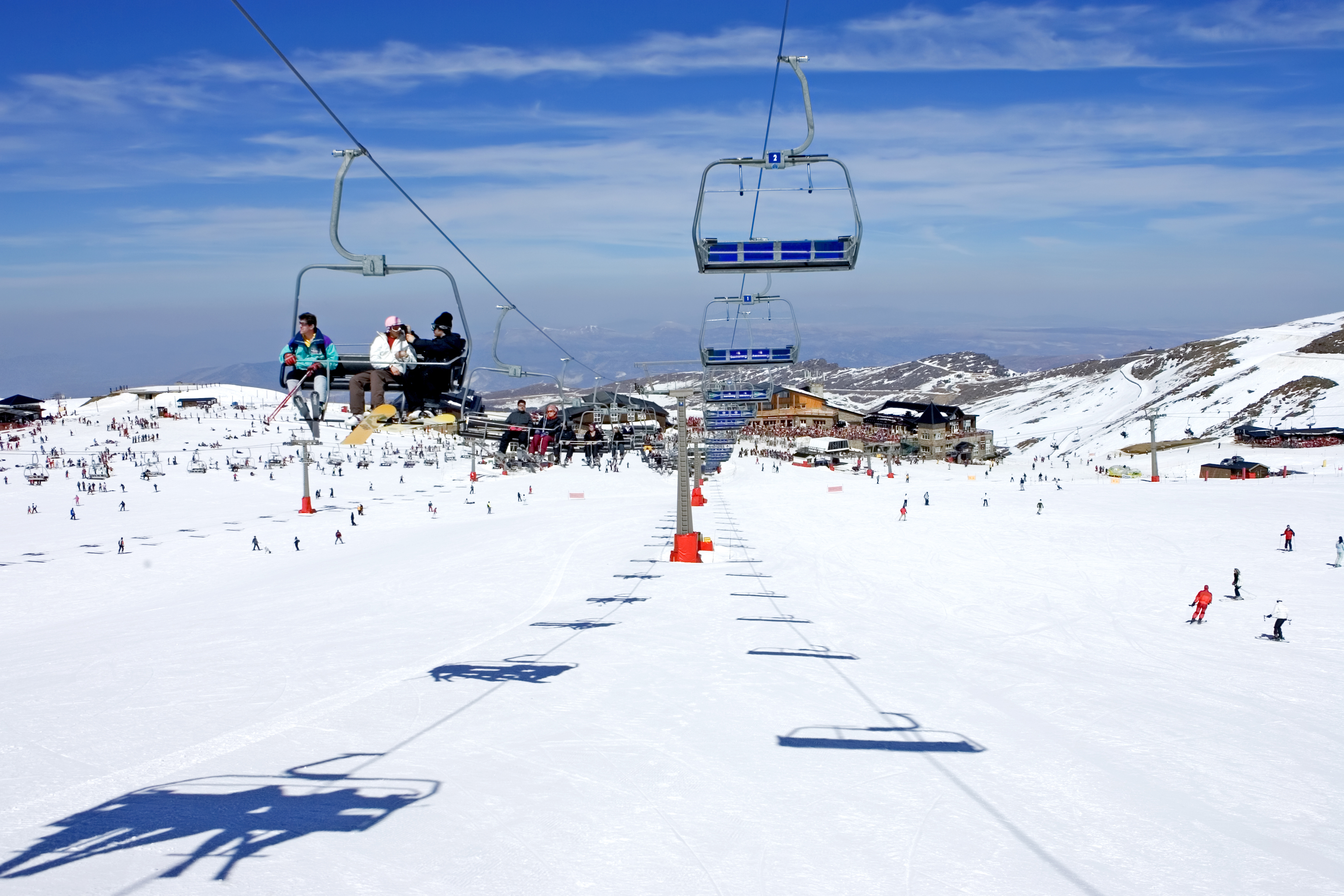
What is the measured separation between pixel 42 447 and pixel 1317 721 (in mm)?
75324

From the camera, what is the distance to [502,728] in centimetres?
1116

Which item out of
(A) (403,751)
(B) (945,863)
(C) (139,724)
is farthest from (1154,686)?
(C) (139,724)

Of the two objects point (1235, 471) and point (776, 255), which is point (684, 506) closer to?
point (776, 255)

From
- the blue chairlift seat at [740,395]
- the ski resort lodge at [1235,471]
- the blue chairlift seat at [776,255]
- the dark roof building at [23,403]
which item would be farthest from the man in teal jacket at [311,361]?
the dark roof building at [23,403]

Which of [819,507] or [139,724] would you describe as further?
[819,507]

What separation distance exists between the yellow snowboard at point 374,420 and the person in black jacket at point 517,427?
6.42 meters

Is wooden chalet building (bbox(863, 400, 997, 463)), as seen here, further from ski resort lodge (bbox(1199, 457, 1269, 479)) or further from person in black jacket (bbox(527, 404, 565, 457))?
person in black jacket (bbox(527, 404, 565, 457))

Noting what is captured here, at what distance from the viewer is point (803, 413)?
105 meters

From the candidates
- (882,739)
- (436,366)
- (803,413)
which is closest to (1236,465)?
(882,739)

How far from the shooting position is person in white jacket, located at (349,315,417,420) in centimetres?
746

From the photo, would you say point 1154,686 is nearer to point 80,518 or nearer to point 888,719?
point 888,719

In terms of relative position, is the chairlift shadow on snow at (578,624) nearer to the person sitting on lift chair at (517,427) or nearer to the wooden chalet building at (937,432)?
the person sitting on lift chair at (517,427)

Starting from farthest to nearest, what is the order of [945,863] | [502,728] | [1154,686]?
[1154,686]
[502,728]
[945,863]

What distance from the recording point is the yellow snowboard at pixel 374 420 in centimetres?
739
